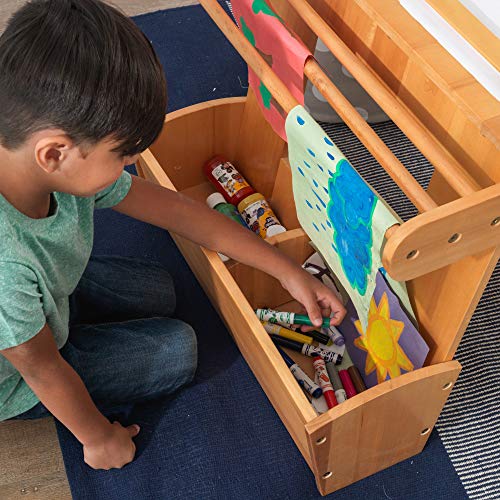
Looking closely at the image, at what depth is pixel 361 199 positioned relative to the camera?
812 mm

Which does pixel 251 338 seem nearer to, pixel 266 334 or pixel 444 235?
pixel 266 334

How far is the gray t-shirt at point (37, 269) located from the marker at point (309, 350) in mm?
354

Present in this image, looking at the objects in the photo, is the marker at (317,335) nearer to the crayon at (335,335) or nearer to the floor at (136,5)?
the crayon at (335,335)

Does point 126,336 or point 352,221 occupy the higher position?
point 352,221

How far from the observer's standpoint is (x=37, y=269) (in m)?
0.90

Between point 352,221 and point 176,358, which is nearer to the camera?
point 352,221

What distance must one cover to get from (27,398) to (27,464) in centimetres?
16

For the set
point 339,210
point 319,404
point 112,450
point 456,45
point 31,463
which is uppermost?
point 456,45

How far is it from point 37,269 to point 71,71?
0.27 meters

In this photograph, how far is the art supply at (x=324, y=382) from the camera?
1155 mm

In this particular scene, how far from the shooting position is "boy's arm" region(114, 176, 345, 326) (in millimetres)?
1103

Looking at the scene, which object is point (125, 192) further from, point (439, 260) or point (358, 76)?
point (439, 260)

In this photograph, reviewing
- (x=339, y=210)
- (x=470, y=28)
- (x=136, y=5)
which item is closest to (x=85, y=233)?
(x=339, y=210)

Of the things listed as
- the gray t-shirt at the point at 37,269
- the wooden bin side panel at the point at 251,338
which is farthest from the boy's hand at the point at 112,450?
the wooden bin side panel at the point at 251,338
